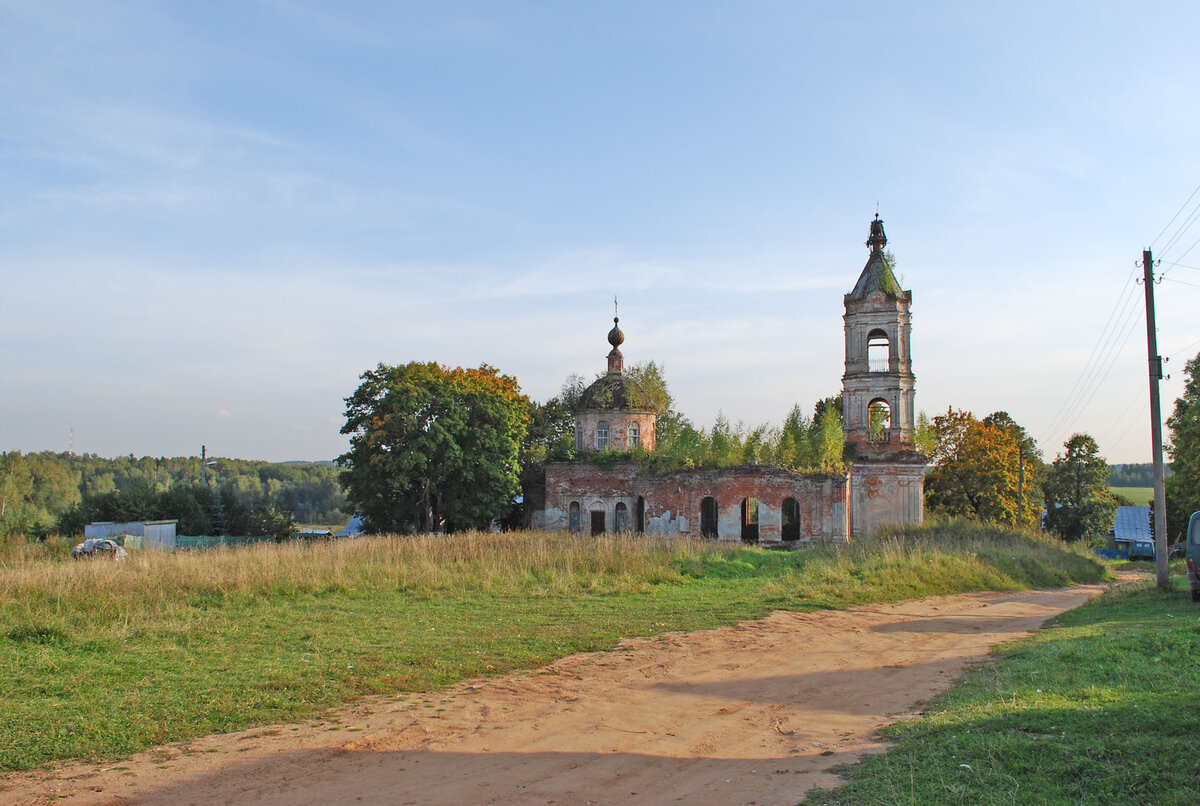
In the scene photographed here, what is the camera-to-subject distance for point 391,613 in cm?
1476

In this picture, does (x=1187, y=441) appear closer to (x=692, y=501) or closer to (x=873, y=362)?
(x=873, y=362)

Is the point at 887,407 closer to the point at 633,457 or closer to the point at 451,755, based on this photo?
the point at 633,457

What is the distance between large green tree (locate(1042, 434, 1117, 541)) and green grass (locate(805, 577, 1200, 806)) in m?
48.0

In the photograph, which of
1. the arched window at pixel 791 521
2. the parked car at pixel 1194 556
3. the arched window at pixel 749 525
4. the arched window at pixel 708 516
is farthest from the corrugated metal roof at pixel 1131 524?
the parked car at pixel 1194 556

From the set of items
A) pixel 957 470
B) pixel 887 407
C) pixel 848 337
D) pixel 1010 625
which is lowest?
pixel 1010 625

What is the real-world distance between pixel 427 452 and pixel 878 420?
1889 cm

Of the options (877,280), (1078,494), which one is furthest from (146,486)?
(1078,494)

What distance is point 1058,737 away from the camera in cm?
680

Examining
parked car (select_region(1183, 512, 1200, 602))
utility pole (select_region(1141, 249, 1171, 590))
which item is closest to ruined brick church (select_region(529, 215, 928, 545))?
utility pole (select_region(1141, 249, 1171, 590))

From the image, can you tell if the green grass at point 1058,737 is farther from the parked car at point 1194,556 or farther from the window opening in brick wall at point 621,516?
the window opening in brick wall at point 621,516

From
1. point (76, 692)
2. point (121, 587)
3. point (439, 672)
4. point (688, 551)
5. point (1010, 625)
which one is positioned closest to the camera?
point (76, 692)

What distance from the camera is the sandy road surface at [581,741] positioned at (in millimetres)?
6422

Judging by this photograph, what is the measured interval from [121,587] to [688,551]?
14.5 meters

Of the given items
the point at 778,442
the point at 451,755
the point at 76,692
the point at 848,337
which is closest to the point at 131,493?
the point at 778,442
